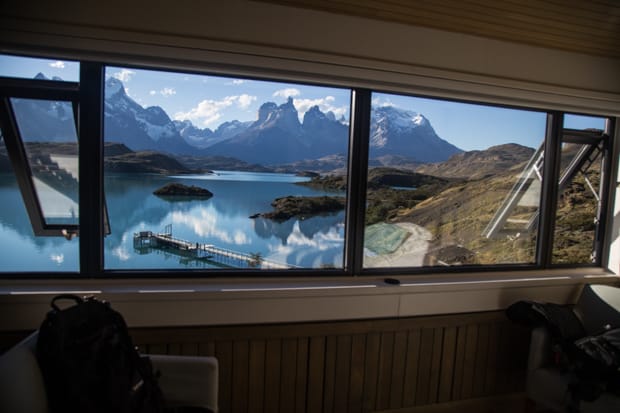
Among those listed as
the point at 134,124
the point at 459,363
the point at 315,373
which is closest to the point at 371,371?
the point at 315,373

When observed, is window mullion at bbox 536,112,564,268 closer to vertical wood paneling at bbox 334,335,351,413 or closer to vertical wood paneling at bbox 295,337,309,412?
vertical wood paneling at bbox 334,335,351,413

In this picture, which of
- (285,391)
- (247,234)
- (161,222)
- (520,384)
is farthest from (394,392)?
(161,222)

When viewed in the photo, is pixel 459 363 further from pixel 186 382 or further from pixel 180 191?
pixel 180 191

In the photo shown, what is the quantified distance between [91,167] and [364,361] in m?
1.93

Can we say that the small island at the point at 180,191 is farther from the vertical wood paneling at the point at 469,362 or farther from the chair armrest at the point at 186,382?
the vertical wood paneling at the point at 469,362

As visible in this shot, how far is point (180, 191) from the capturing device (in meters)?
1.85

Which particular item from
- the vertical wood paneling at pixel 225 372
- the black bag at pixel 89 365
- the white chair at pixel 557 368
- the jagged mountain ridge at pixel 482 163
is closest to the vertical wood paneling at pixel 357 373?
the vertical wood paneling at pixel 225 372

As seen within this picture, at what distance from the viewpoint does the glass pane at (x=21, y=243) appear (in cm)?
168

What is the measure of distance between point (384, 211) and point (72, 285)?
1.88m

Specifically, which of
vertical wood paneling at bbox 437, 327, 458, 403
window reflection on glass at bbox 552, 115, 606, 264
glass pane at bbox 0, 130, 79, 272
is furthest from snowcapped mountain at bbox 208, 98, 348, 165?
window reflection on glass at bbox 552, 115, 606, 264

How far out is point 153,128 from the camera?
177 centimetres

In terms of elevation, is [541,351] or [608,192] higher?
[608,192]

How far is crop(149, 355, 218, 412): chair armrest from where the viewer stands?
1389mm

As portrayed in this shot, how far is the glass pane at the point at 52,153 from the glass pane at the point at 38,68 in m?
0.13
